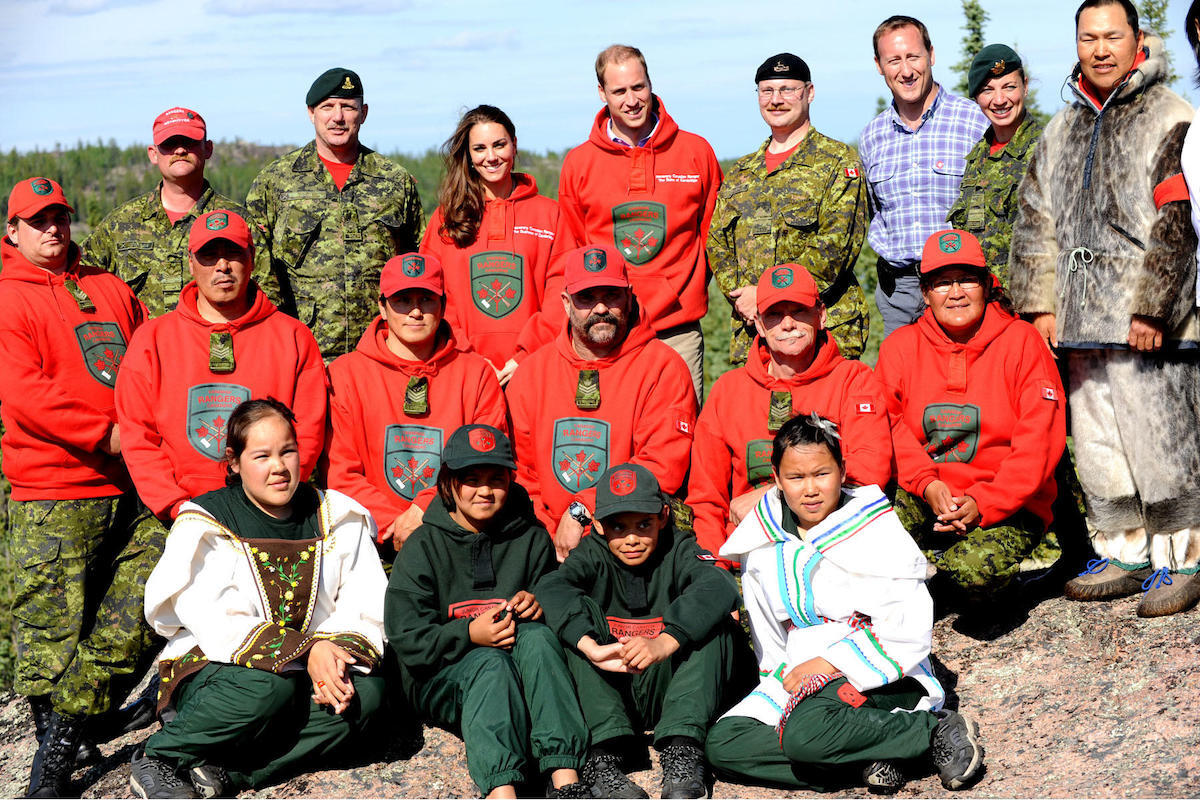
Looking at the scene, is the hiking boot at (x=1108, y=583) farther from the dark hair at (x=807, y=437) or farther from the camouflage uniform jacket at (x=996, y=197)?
the dark hair at (x=807, y=437)

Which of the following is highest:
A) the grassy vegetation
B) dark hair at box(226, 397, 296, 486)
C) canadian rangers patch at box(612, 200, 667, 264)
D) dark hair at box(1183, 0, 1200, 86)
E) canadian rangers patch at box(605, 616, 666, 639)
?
the grassy vegetation

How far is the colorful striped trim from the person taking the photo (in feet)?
15.4

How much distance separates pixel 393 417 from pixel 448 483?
79 centimetres

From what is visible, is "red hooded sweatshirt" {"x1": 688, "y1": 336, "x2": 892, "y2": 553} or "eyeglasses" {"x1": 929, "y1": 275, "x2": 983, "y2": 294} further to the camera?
"eyeglasses" {"x1": 929, "y1": 275, "x2": 983, "y2": 294}

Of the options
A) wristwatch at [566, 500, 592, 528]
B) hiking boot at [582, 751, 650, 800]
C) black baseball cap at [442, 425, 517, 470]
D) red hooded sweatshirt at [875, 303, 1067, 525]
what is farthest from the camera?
red hooded sweatshirt at [875, 303, 1067, 525]

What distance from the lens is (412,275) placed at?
18.4 ft

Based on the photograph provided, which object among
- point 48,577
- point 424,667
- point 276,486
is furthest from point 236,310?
point 424,667

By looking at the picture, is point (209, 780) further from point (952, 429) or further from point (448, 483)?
point (952, 429)

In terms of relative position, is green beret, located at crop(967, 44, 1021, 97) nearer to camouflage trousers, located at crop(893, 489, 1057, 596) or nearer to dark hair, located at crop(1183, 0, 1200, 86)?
dark hair, located at crop(1183, 0, 1200, 86)

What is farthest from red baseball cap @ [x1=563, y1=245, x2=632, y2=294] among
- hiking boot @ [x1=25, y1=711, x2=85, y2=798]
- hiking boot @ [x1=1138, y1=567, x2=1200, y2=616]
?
hiking boot @ [x1=25, y1=711, x2=85, y2=798]

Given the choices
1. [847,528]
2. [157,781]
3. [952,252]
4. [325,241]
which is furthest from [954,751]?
[325,241]

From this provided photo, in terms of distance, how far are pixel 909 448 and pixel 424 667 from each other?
2.60 m

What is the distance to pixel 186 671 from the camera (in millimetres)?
4711

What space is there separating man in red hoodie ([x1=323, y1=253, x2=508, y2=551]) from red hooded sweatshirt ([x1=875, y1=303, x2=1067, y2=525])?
2.12 m
